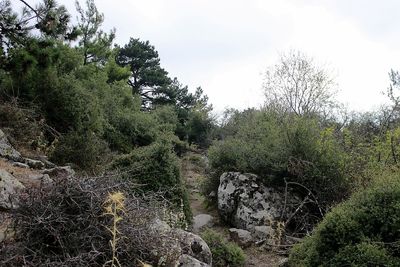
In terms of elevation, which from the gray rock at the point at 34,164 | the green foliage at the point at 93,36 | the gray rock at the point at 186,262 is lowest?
the gray rock at the point at 186,262

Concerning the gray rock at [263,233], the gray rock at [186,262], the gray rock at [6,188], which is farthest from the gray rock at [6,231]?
the gray rock at [263,233]

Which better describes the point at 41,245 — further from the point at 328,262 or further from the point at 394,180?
the point at 394,180

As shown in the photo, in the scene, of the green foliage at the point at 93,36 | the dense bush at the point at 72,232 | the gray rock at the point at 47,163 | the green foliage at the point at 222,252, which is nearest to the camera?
the dense bush at the point at 72,232

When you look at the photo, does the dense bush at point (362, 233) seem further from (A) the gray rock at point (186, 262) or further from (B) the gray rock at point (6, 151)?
(B) the gray rock at point (6, 151)

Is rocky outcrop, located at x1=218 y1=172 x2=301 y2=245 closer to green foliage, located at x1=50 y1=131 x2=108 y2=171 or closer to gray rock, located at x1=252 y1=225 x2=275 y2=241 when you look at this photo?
gray rock, located at x1=252 y1=225 x2=275 y2=241

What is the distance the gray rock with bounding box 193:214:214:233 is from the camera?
33.6 ft

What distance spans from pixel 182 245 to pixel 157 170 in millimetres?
4087

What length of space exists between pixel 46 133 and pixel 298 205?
729 cm

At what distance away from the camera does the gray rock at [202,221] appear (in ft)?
33.6

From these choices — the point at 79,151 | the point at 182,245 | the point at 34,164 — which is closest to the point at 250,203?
the point at 79,151

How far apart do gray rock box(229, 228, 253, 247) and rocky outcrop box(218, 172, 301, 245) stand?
1.49 feet

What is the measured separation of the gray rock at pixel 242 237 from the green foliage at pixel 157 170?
104 cm

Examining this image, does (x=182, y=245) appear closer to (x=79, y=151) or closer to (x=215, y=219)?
(x=215, y=219)

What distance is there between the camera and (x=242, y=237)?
906 cm
